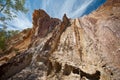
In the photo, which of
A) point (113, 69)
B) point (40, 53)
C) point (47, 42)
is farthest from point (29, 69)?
point (113, 69)

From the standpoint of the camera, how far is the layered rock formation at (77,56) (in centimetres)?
1708

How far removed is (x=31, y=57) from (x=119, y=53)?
1188 centimetres

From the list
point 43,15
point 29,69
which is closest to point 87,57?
point 29,69

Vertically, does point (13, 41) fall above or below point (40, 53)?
above

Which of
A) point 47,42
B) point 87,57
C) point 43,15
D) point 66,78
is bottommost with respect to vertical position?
point 66,78

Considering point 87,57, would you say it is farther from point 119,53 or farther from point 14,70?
point 14,70

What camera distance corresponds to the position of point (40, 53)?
82.9 feet

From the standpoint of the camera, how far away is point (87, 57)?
18734mm

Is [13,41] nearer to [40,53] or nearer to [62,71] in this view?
[40,53]

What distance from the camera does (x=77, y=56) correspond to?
19.8 metres

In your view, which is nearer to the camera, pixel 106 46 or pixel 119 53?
pixel 119 53

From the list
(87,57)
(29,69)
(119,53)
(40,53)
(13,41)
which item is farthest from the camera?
(13,41)

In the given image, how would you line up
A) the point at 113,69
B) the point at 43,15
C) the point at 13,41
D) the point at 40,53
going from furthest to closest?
the point at 13,41 → the point at 43,15 → the point at 40,53 → the point at 113,69

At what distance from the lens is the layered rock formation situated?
17.1m
